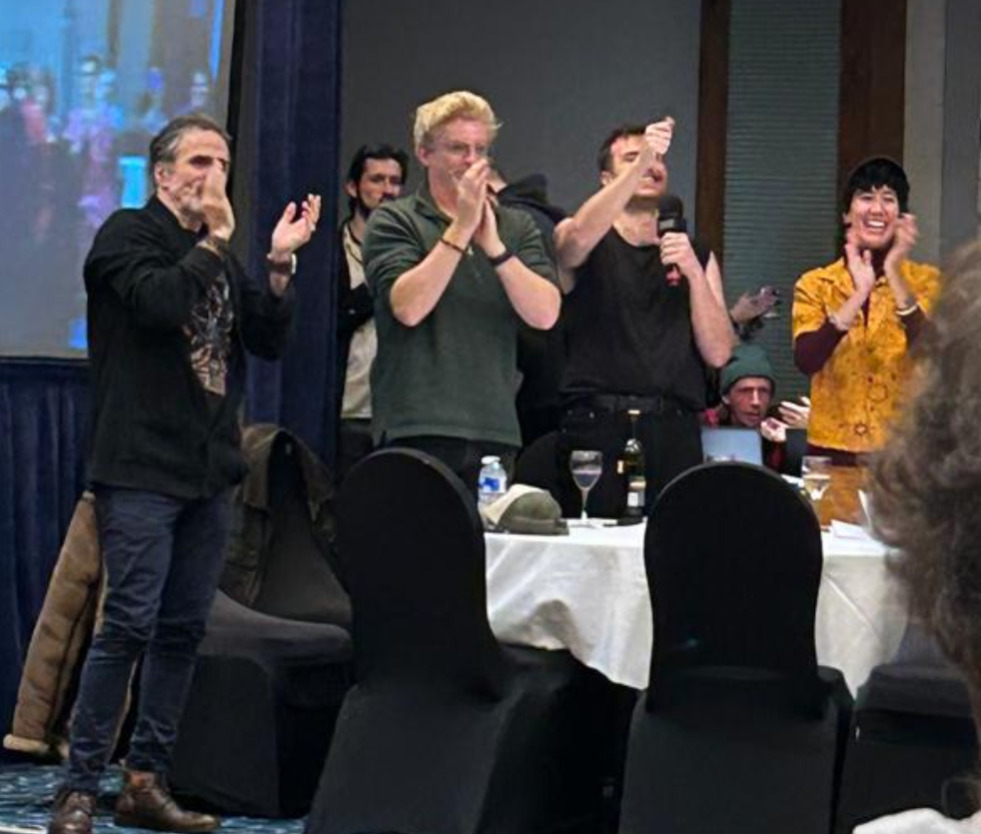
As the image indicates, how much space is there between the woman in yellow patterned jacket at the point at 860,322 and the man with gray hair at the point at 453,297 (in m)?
0.74

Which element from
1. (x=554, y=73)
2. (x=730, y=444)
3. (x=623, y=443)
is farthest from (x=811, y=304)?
(x=554, y=73)

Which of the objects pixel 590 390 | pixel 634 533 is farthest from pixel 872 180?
pixel 634 533

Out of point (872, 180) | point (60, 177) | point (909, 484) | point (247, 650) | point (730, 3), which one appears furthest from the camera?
point (730, 3)

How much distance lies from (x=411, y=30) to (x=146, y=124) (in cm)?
→ 299

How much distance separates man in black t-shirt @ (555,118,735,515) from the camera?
4.49 m

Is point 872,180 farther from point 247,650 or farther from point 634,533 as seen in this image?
point 247,650

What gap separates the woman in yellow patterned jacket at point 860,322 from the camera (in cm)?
471

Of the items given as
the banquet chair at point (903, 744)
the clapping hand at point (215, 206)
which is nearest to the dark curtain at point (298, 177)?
the clapping hand at point (215, 206)

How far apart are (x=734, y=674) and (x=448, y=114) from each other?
1481mm

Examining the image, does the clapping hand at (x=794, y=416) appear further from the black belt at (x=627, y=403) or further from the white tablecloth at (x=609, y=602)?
the white tablecloth at (x=609, y=602)

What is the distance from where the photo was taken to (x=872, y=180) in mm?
4859

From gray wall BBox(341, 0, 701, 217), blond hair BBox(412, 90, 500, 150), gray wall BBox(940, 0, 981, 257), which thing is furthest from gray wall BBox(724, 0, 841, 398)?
blond hair BBox(412, 90, 500, 150)

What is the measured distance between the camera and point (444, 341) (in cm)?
436

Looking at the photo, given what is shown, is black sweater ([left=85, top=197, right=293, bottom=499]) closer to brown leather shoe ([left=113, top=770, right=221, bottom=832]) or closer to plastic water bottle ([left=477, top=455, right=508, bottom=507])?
plastic water bottle ([left=477, top=455, right=508, bottom=507])
